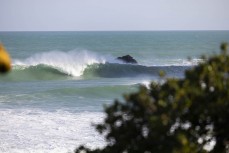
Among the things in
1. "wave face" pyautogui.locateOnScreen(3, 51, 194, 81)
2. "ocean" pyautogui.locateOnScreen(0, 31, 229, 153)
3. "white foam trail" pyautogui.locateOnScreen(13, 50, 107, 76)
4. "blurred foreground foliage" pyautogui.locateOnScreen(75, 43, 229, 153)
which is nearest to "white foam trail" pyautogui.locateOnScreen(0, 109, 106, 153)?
"ocean" pyautogui.locateOnScreen(0, 31, 229, 153)

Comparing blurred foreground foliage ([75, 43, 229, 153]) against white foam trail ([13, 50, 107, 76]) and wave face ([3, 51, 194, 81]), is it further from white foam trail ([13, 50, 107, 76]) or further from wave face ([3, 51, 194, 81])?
white foam trail ([13, 50, 107, 76])

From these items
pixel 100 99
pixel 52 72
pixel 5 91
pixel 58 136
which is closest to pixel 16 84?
pixel 5 91

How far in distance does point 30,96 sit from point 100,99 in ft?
13.5

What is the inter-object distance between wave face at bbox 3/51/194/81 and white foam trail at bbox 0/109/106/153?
18791 millimetres

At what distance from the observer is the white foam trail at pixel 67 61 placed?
147ft

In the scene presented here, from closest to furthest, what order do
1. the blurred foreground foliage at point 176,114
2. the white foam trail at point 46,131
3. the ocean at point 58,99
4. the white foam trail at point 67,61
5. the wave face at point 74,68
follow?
the blurred foreground foliage at point 176,114, the white foam trail at point 46,131, the ocean at point 58,99, the wave face at point 74,68, the white foam trail at point 67,61

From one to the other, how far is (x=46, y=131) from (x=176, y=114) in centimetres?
1117

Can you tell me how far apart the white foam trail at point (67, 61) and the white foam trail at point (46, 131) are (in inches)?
909

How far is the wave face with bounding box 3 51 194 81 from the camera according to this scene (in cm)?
4209

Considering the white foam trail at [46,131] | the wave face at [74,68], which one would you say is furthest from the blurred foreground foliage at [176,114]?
the wave face at [74,68]

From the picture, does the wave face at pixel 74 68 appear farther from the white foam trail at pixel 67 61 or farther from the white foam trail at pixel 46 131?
the white foam trail at pixel 46 131

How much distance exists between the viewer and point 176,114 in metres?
6.95

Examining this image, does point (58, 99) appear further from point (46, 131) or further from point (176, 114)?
point (176, 114)

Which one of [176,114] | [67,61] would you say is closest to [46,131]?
[176,114]
